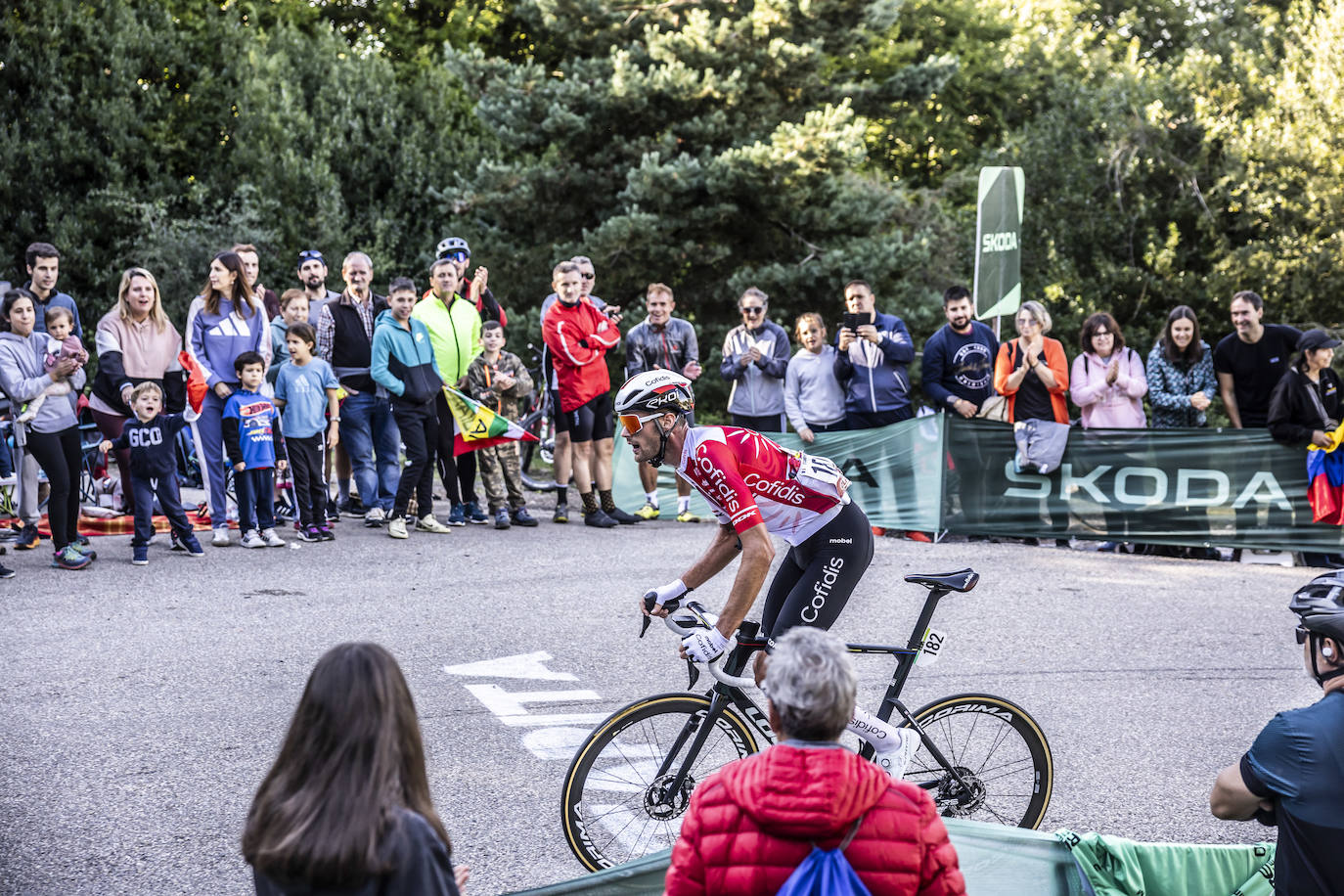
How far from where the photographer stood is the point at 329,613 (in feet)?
29.9

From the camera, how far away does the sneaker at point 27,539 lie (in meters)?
11.2

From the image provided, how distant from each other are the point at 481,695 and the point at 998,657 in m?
3.34

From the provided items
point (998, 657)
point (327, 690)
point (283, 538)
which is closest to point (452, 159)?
point (283, 538)

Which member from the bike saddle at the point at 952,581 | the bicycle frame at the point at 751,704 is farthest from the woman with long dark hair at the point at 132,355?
the bike saddle at the point at 952,581

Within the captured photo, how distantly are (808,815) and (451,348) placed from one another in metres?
10.4

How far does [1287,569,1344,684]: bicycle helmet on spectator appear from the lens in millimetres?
3691

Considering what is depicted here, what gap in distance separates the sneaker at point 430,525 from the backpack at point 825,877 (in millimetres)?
9825

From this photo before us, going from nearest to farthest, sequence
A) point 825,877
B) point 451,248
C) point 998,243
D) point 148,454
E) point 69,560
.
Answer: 1. point 825,877
2. point 69,560
3. point 148,454
4. point 451,248
5. point 998,243

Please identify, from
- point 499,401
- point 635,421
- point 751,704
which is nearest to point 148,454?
point 499,401

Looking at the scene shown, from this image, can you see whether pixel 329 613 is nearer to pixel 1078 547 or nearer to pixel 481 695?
pixel 481 695

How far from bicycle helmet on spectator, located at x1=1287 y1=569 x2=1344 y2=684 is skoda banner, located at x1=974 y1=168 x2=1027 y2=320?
1106 cm

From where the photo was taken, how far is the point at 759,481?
5.23 metres

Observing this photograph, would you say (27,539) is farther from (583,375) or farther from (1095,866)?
(1095,866)

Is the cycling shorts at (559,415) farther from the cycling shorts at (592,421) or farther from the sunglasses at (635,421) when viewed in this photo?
the sunglasses at (635,421)
